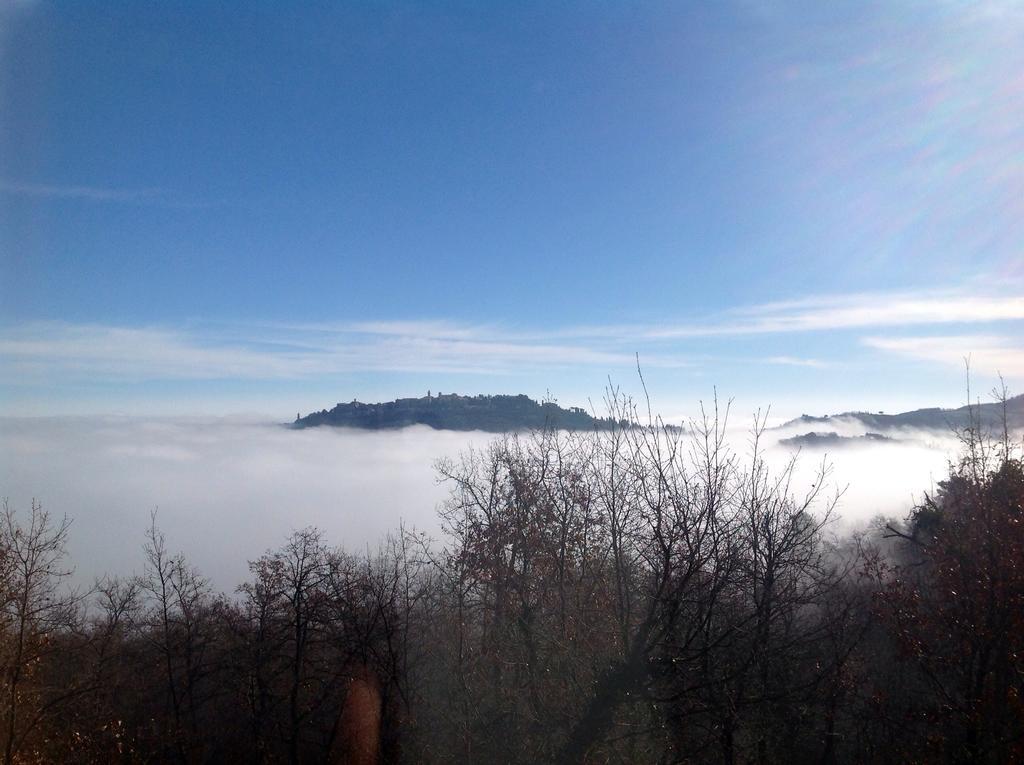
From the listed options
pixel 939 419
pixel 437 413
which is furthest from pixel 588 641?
pixel 437 413

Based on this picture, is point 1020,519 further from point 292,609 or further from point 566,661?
point 292,609

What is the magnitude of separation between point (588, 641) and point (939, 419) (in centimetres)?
2796

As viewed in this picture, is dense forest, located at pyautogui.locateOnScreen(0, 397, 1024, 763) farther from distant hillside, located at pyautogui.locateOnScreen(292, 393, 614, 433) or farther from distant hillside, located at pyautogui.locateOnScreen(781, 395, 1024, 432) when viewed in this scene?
distant hillside, located at pyautogui.locateOnScreen(292, 393, 614, 433)

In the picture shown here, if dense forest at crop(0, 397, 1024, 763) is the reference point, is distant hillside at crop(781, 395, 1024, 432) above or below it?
above

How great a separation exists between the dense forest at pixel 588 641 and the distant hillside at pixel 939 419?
425mm

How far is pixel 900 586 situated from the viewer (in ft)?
35.3

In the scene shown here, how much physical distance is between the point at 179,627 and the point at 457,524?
1280 cm

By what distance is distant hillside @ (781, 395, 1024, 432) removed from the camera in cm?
1156

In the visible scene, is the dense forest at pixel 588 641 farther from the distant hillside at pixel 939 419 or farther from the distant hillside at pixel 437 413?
the distant hillside at pixel 437 413

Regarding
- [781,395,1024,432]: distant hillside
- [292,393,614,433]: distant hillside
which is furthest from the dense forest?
[292,393,614,433]: distant hillside

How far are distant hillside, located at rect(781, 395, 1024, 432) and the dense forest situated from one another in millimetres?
425

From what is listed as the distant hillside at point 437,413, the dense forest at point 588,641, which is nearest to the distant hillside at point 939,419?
the dense forest at point 588,641

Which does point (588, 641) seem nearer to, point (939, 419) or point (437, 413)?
point (939, 419)

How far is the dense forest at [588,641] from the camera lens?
26.7 ft
